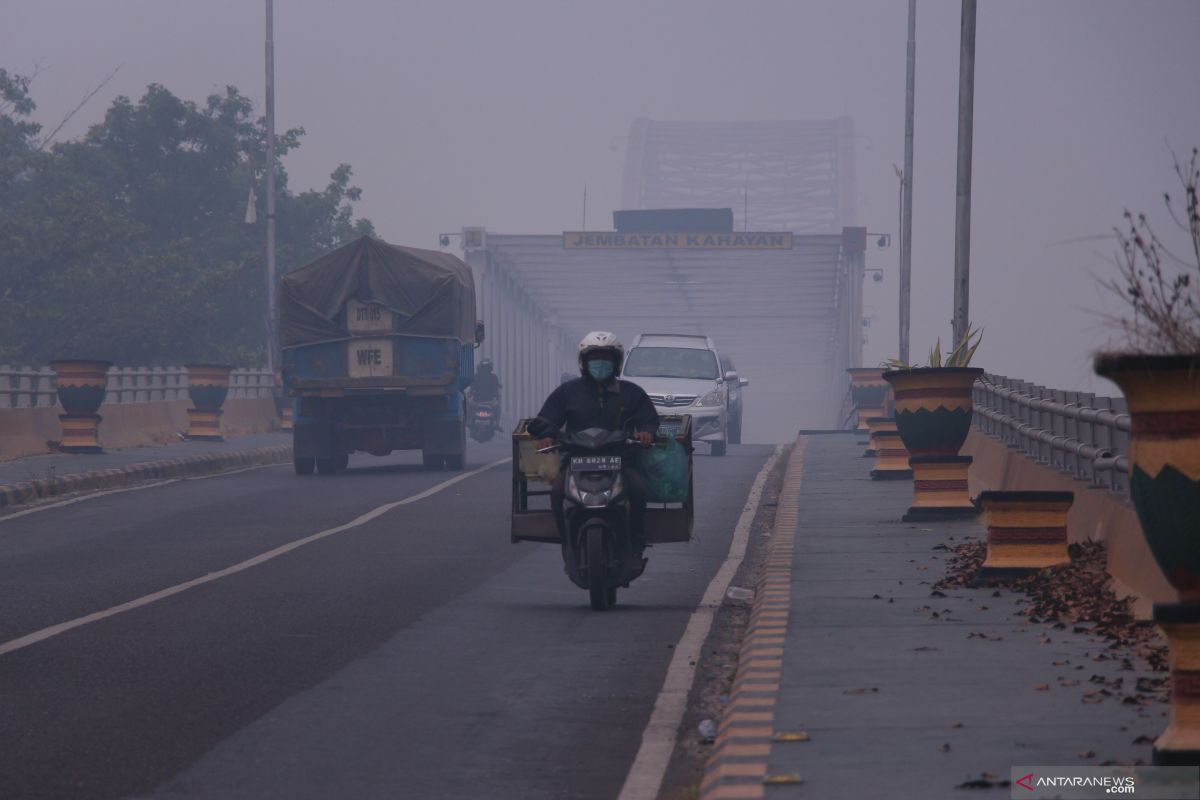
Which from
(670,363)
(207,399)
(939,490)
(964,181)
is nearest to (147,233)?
(207,399)

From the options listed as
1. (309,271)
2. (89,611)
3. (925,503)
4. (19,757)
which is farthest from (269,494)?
(19,757)

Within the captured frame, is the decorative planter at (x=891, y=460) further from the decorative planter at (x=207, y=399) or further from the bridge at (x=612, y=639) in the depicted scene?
the decorative planter at (x=207, y=399)

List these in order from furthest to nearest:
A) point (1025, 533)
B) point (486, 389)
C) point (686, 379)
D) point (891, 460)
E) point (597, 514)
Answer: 1. point (486, 389)
2. point (686, 379)
3. point (891, 460)
4. point (597, 514)
5. point (1025, 533)

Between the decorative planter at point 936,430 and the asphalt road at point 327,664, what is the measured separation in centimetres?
205

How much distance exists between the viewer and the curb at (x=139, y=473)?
23.2m

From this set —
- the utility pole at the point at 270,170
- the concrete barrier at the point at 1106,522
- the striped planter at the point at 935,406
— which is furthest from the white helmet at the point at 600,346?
the utility pole at the point at 270,170

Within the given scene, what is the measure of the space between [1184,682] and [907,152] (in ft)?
134

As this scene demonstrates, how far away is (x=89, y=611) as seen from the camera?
12.1 meters

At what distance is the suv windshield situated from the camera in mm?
34812

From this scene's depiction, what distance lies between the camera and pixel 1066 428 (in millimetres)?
15047

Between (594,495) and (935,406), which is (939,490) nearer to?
(935,406)

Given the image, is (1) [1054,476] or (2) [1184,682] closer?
(2) [1184,682]

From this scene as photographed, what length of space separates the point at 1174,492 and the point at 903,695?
8.14 feet

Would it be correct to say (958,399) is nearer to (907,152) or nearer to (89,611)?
(89,611)
